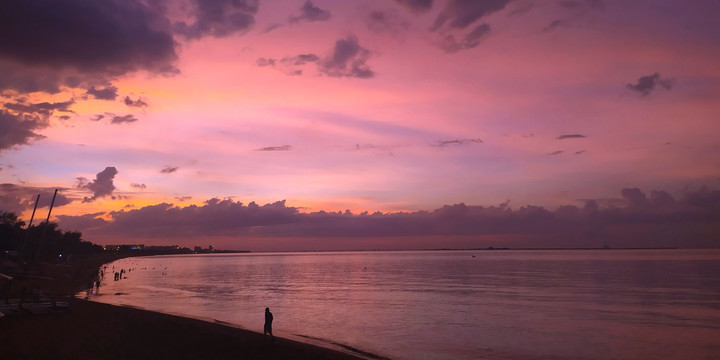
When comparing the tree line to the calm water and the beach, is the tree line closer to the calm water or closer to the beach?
the calm water

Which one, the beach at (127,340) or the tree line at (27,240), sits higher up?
the tree line at (27,240)

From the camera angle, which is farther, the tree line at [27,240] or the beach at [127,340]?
the tree line at [27,240]

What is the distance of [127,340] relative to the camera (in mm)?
32375

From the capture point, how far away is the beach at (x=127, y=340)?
1101 inches

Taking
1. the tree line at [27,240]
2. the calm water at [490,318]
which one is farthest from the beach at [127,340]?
the tree line at [27,240]

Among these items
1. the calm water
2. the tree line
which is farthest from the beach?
the tree line

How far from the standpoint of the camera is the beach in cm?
2797

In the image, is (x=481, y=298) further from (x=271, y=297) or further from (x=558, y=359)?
(x=558, y=359)

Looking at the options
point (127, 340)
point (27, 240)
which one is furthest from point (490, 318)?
point (27, 240)

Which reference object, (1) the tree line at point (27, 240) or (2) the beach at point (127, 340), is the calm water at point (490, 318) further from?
(1) the tree line at point (27, 240)

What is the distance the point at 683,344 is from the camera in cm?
3769

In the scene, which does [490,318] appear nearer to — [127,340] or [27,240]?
[127,340]

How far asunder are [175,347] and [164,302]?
1497 inches

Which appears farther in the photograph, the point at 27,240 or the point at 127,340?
the point at 27,240
